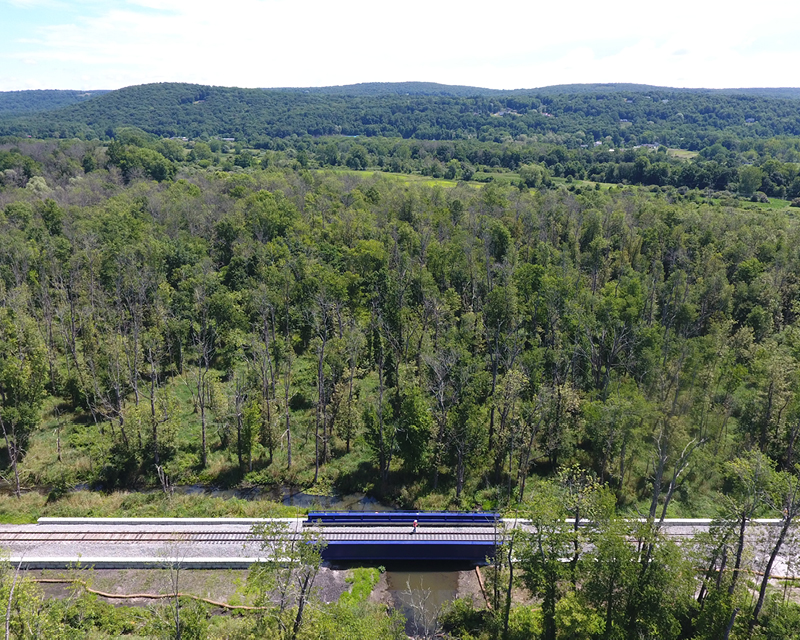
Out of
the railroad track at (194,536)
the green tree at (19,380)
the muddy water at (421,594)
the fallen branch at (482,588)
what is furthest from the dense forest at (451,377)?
the railroad track at (194,536)

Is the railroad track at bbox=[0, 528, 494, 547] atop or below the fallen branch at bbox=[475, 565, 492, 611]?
atop

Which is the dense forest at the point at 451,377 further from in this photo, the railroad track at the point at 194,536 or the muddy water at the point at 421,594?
the railroad track at the point at 194,536

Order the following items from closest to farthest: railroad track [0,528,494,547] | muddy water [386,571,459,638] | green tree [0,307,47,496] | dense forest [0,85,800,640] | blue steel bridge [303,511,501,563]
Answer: dense forest [0,85,800,640]
muddy water [386,571,459,638]
railroad track [0,528,494,547]
blue steel bridge [303,511,501,563]
green tree [0,307,47,496]

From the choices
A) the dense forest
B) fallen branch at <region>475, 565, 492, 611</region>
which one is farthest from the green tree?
fallen branch at <region>475, 565, 492, 611</region>

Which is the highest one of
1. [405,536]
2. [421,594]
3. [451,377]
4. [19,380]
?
[451,377]

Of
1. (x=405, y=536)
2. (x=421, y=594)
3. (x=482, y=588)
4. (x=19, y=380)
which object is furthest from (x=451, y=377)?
(x=19, y=380)

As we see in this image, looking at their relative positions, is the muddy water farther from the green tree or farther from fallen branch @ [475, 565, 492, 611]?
the green tree

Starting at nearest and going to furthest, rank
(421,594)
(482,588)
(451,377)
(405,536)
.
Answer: (421,594) → (482,588) → (405,536) → (451,377)

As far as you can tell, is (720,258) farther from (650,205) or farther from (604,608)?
(604,608)

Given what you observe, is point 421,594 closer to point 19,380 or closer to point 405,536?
point 405,536
